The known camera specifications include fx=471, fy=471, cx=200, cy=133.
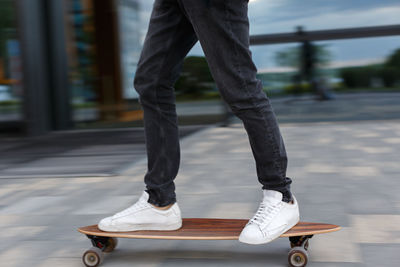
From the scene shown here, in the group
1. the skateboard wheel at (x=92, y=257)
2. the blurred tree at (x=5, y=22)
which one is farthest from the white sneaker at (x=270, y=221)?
the blurred tree at (x=5, y=22)

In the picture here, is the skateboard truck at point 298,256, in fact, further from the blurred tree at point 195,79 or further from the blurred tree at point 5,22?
the blurred tree at point 5,22

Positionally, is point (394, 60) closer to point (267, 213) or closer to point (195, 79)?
point (195, 79)

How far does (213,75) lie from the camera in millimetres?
1816

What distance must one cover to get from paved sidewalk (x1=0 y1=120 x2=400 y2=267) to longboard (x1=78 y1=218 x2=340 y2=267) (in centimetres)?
9

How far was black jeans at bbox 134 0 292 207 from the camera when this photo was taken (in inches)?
67.5

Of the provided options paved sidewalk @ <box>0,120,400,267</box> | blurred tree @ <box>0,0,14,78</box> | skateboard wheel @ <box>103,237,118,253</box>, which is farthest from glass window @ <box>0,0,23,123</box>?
skateboard wheel @ <box>103,237,118,253</box>

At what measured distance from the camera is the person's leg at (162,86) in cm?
186

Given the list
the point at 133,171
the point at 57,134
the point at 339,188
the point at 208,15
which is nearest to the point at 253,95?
the point at 208,15

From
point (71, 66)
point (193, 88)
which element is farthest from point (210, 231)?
point (71, 66)

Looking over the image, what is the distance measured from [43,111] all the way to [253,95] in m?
5.85

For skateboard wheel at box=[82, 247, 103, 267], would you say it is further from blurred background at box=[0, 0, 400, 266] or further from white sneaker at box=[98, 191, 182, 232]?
blurred background at box=[0, 0, 400, 266]

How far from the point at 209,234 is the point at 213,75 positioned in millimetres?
613

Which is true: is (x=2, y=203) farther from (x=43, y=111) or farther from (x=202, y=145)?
(x=43, y=111)

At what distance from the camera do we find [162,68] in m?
1.87
